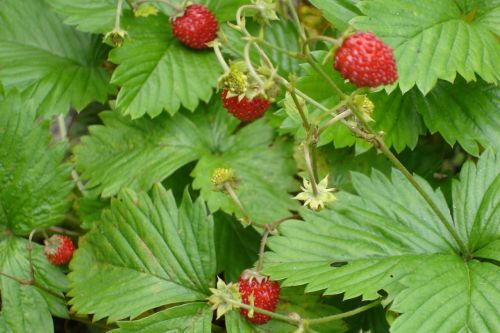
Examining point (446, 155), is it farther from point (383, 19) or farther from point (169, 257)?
point (169, 257)

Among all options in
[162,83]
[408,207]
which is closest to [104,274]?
[162,83]

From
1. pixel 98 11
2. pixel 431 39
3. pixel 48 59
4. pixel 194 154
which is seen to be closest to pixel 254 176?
pixel 194 154

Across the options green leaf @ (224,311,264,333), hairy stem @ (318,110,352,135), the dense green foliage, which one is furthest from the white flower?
green leaf @ (224,311,264,333)

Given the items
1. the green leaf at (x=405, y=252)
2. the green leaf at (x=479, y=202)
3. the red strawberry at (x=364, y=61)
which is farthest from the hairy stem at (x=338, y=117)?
the green leaf at (x=479, y=202)

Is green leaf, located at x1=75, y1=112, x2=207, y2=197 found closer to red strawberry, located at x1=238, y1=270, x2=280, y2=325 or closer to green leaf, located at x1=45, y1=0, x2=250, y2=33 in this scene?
green leaf, located at x1=45, y1=0, x2=250, y2=33

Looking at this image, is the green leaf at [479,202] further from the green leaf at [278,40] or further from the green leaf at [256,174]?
the green leaf at [278,40]

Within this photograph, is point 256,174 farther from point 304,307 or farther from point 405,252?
point 405,252
